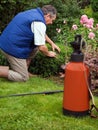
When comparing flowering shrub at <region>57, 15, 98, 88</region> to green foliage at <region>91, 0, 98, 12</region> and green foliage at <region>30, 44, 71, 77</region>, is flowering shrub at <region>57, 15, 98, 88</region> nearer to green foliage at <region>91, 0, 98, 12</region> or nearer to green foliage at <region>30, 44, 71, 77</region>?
green foliage at <region>30, 44, 71, 77</region>

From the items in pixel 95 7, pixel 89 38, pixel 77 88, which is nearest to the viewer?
pixel 77 88

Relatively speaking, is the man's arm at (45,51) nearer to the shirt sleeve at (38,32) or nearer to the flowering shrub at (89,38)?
the shirt sleeve at (38,32)

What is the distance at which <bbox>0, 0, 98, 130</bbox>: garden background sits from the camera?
17.3ft

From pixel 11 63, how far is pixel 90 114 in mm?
2177

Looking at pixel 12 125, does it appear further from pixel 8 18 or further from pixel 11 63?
pixel 8 18

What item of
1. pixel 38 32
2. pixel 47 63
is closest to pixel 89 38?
pixel 47 63

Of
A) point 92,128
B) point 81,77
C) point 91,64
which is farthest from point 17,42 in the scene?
point 92,128

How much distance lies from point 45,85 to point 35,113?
153cm

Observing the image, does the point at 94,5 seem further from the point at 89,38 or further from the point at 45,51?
the point at 45,51

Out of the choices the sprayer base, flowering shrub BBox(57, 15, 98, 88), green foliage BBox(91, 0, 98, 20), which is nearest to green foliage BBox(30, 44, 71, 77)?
Answer: flowering shrub BBox(57, 15, 98, 88)

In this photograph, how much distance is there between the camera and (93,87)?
22.8ft

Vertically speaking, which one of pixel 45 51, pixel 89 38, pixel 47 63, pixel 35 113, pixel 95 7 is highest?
pixel 95 7

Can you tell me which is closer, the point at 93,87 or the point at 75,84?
the point at 75,84

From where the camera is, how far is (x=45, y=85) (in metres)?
7.07
